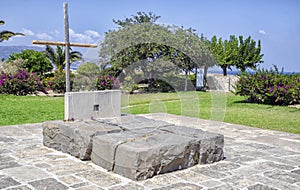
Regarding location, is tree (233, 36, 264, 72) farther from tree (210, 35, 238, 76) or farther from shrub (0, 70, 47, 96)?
shrub (0, 70, 47, 96)

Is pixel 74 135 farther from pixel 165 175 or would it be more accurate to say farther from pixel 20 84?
pixel 20 84

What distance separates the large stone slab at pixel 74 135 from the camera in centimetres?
440

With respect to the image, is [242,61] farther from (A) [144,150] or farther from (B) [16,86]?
(A) [144,150]

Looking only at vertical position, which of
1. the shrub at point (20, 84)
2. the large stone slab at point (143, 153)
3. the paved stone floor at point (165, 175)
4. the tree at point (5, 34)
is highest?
the tree at point (5, 34)

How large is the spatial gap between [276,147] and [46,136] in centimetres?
359

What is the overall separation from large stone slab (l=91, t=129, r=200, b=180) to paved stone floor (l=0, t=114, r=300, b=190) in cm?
9

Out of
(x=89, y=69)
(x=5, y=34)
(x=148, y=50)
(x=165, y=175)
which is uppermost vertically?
(x=5, y=34)

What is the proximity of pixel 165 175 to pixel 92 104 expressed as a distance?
3086 mm

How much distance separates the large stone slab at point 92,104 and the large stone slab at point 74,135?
2.89 ft

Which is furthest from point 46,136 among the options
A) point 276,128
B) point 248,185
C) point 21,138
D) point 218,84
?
point 276,128

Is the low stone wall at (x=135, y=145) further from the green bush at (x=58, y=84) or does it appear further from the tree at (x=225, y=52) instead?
the tree at (x=225, y=52)

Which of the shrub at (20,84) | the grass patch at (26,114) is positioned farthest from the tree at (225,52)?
the grass patch at (26,114)

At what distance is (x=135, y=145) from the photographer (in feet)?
12.7

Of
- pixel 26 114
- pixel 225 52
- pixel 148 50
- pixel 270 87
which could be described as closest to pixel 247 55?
pixel 225 52
